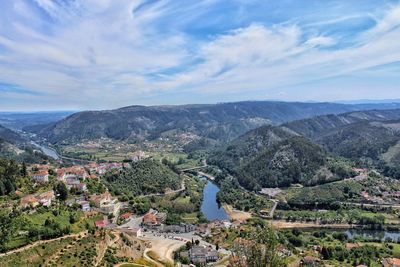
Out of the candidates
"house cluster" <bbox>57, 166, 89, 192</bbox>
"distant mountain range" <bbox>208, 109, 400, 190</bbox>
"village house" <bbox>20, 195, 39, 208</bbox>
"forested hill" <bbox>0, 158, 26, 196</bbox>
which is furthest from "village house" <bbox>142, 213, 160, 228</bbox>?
"distant mountain range" <bbox>208, 109, 400, 190</bbox>

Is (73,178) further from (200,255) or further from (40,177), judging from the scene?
(200,255)

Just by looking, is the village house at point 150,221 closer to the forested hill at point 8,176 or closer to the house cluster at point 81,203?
the house cluster at point 81,203

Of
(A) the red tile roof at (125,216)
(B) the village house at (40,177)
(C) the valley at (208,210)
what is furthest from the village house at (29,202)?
(A) the red tile roof at (125,216)

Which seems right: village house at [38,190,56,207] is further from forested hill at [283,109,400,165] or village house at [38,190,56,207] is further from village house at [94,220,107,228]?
forested hill at [283,109,400,165]

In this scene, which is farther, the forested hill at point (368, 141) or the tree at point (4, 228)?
the forested hill at point (368, 141)

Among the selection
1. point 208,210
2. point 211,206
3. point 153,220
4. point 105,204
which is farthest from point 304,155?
point 105,204

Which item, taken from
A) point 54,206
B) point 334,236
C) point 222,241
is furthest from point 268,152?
point 54,206
